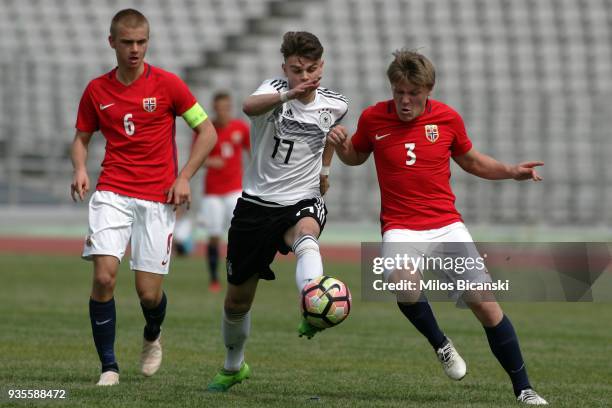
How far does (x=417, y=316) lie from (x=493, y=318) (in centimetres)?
47

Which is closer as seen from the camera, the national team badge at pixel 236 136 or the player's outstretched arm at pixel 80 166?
the player's outstretched arm at pixel 80 166

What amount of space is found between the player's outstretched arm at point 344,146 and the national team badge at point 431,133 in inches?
18.1

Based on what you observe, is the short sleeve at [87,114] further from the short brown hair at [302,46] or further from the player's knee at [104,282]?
the short brown hair at [302,46]

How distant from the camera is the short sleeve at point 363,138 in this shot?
696 centimetres

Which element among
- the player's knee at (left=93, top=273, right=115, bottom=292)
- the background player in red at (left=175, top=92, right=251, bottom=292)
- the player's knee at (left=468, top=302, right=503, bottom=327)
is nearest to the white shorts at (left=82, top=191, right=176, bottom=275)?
the player's knee at (left=93, top=273, right=115, bottom=292)

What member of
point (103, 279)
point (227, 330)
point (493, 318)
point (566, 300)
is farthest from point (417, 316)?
point (566, 300)

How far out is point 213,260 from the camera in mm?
14094

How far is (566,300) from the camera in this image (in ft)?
47.2

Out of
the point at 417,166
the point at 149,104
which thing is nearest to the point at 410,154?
the point at 417,166

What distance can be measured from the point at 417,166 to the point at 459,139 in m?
0.33

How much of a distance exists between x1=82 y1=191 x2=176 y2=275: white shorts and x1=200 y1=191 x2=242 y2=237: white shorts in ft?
23.8

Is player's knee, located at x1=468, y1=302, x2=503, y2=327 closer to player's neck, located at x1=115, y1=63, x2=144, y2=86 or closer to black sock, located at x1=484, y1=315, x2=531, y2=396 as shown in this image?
black sock, located at x1=484, y1=315, x2=531, y2=396

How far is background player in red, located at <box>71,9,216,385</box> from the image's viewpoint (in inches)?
278

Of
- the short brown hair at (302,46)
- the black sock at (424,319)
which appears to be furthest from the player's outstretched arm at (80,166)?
the black sock at (424,319)
